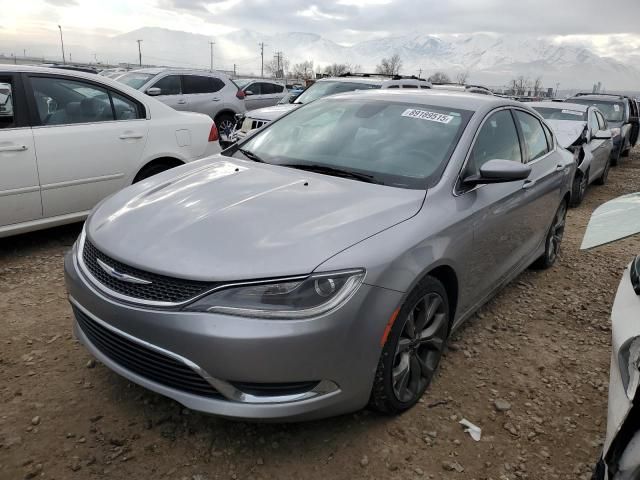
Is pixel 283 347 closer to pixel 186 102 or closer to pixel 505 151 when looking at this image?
pixel 505 151

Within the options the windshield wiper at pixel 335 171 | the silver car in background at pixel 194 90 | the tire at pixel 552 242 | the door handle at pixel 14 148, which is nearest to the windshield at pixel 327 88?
the silver car in background at pixel 194 90

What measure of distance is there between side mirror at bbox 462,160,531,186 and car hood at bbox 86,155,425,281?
0.42 meters

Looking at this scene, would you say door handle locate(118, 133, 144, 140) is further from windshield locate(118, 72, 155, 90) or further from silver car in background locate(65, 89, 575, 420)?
windshield locate(118, 72, 155, 90)

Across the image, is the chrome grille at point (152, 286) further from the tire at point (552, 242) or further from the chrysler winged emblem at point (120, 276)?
the tire at point (552, 242)

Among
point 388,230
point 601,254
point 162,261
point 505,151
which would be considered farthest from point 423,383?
point 601,254

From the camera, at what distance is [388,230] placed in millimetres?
2291

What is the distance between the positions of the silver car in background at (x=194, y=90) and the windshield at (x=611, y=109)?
8.40m

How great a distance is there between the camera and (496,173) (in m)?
2.78

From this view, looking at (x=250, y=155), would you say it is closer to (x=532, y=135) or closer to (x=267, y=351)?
(x=267, y=351)

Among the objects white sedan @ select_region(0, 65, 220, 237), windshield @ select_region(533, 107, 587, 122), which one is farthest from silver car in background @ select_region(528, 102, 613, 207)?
white sedan @ select_region(0, 65, 220, 237)

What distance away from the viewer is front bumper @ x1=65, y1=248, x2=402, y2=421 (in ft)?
6.31

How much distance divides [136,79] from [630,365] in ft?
37.3

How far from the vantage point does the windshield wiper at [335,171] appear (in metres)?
2.81

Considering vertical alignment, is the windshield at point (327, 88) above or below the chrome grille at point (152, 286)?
above
